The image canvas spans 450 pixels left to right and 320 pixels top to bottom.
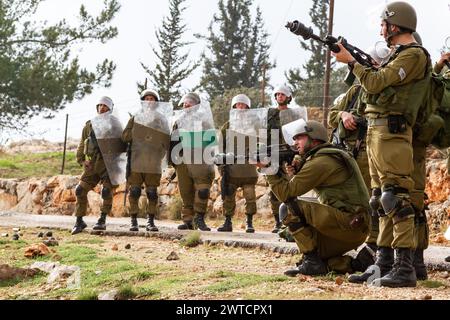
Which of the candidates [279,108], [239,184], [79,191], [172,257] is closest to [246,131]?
[279,108]

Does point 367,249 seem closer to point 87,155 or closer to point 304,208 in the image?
point 304,208

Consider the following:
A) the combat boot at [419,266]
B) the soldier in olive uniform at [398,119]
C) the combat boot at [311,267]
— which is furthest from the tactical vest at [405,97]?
the combat boot at [311,267]

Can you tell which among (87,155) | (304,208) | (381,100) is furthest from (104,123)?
(381,100)

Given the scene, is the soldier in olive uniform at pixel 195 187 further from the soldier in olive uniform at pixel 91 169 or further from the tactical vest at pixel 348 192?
the tactical vest at pixel 348 192

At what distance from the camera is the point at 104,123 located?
11.7 metres

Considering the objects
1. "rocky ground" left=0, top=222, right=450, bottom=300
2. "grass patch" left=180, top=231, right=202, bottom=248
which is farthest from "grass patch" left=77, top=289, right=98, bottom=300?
"grass patch" left=180, top=231, right=202, bottom=248

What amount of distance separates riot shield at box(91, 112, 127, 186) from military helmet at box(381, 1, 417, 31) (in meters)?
6.72

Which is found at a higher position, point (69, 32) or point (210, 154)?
point (69, 32)

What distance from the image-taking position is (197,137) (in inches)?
469

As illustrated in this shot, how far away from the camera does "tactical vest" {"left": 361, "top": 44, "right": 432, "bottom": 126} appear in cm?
564

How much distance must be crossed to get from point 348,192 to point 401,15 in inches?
63.4

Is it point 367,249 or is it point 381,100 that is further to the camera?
point 367,249
